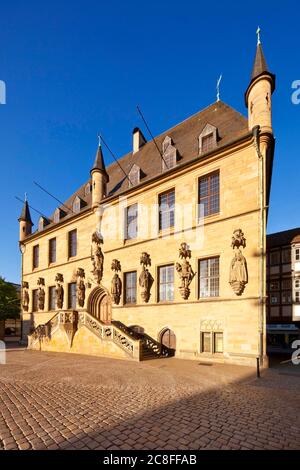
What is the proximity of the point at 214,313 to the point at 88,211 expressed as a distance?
516 inches

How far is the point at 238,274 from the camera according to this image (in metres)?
12.7

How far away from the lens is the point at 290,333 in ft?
88.5

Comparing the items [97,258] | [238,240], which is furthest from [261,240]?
[97,258]

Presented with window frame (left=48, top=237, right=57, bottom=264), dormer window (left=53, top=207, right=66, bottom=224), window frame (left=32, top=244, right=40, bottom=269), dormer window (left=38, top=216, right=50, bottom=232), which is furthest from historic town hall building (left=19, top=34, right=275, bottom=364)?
dormer window (left=38, top=216, right=50, bottom=232)

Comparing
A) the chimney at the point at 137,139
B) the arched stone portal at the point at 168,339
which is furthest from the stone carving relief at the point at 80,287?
the chimney at the point at 137,139

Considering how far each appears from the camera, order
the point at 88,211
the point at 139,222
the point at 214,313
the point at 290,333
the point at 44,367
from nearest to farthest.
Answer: the point at 44,367 < the point at 214,313 < the point at 139,222 < the point at 88,211 < the point at 290,333

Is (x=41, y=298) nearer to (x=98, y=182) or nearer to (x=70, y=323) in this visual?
(x=70, y=323)

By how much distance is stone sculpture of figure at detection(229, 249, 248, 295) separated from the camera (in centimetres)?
1270

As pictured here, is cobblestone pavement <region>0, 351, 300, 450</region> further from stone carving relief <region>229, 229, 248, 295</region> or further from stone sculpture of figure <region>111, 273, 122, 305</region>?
stone sculpture of figure <region>111, 273, 122, 305</region>

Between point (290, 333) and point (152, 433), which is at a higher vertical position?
point (152, 433)

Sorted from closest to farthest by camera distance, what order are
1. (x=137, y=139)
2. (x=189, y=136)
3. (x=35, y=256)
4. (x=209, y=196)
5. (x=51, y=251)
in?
(x=209, y=196)
(x=189, y=136)
(x=137, y=139)
(x=51, y=251)
(x=35, y=256)

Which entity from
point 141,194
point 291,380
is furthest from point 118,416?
point 141,194

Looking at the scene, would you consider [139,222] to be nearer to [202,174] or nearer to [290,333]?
[202,174]

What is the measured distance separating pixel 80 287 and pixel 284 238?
2118cm
